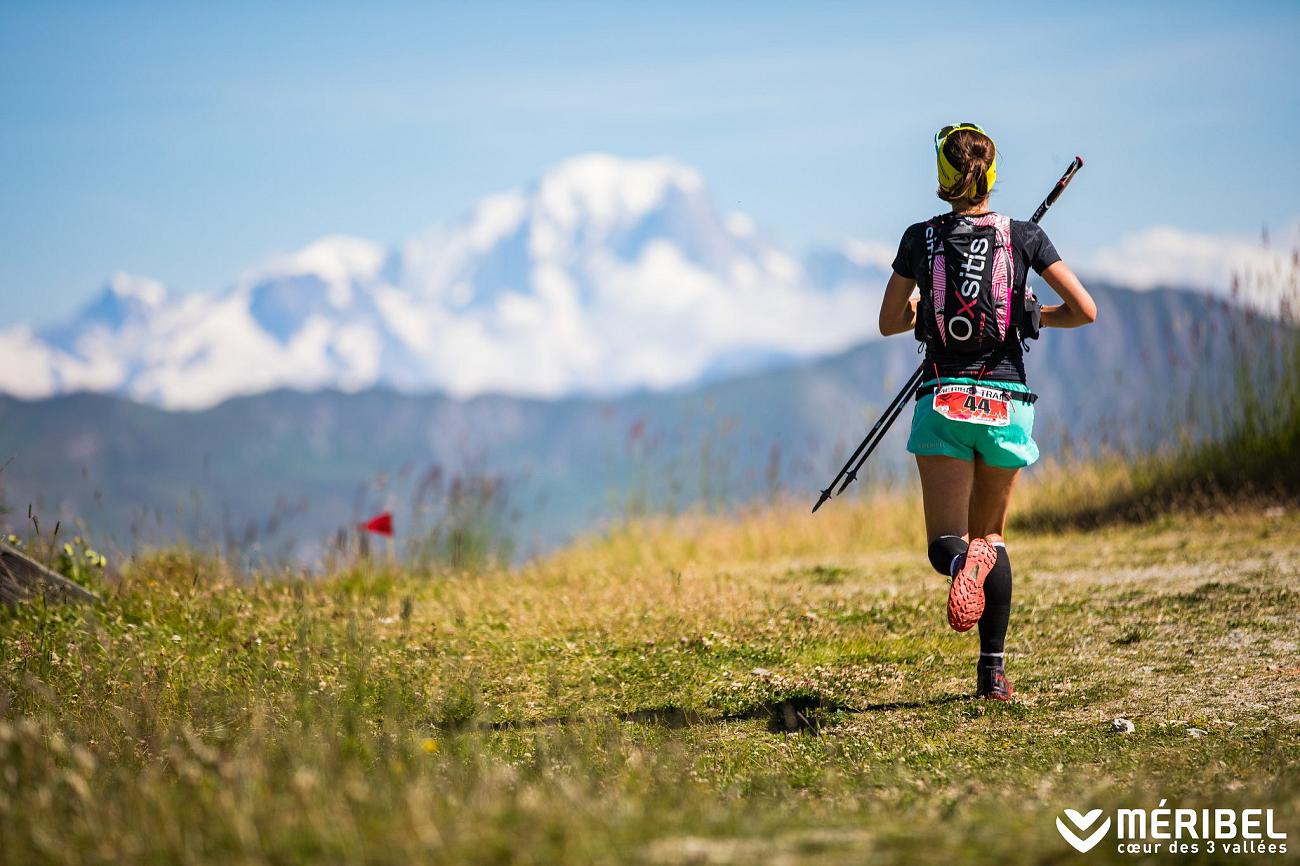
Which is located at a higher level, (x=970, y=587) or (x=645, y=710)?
(x=970, y=587)

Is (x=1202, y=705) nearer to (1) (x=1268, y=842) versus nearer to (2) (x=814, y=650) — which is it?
(2) (x=814, y=650)

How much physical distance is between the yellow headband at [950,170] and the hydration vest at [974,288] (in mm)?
116

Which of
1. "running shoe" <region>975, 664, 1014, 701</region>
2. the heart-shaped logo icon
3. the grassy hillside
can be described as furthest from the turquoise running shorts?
the heart-shaped logo icon

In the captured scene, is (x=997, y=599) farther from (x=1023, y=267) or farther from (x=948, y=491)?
(x=1023, y=267)

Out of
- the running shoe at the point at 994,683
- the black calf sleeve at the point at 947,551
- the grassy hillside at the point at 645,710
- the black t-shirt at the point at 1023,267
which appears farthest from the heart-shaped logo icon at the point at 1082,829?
the running shoe at the point at 994,683

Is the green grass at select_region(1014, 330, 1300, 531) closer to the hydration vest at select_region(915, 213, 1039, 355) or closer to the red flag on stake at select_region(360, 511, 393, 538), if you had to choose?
the red flag on stake at select_region(360, 511, 393, 538)

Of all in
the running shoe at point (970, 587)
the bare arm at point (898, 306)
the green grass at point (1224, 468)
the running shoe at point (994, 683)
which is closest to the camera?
the running shoe at point (970, 587)

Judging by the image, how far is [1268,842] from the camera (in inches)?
106

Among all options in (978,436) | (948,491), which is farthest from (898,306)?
(948,491)

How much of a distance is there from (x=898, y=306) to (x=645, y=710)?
78.2 inches

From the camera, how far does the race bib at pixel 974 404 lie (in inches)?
183

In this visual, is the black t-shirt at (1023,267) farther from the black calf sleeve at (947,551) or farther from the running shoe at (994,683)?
the running shoe at (994,683)

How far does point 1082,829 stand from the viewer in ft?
8.98

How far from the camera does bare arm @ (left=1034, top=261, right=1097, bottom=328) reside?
470 centimetres
